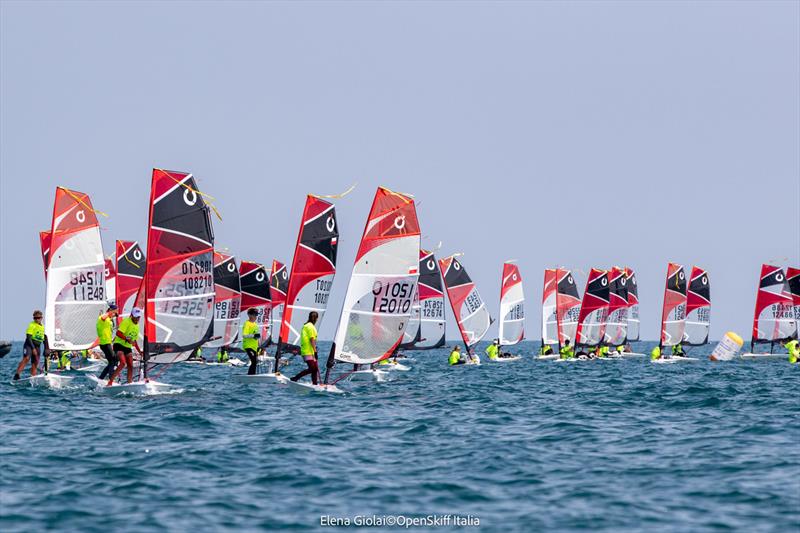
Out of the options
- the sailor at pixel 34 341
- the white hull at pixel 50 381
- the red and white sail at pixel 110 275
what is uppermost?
the red and white sail at pixel 110 275

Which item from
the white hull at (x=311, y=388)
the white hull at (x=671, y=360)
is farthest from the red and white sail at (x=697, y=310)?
the white hull at (x=311, y=388)

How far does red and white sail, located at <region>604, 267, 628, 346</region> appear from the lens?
7279 cm

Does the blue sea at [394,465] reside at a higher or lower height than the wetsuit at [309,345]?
lower

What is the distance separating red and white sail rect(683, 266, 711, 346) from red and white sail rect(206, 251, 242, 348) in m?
35.0

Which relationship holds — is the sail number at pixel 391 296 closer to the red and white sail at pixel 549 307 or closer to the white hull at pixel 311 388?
the white hull at pixel 311 388

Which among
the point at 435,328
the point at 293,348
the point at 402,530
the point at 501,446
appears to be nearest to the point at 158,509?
the point at 402,530

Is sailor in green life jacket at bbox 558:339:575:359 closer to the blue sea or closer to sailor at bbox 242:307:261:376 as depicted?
sailor at bbox 242:307:261:376

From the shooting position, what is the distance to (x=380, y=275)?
88.3 feet

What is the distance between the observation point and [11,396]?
24.6 metres

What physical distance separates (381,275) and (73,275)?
10188 mm

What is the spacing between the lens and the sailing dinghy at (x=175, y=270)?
24500mm

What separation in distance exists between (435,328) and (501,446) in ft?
124

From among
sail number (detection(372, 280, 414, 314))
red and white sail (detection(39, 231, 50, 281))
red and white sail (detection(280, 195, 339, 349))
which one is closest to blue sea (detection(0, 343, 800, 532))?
sail number (detection(372, 280, 414, 314))

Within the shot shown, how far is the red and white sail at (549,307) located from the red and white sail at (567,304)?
116 centimetres
